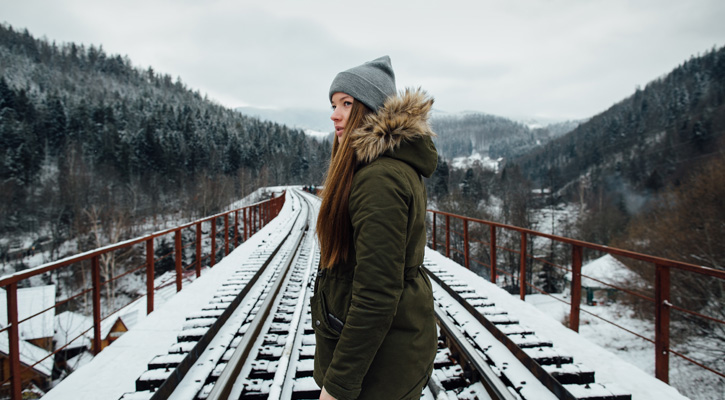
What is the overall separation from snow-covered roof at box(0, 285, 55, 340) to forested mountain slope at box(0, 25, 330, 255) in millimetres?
15126

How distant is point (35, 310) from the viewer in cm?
2031

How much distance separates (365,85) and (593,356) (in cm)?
383

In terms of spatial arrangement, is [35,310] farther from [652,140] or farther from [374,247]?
[652,140]

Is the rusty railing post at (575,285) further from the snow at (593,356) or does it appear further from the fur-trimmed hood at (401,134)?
the fur-trimmed hood at (401,134)

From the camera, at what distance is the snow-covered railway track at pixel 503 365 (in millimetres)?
2744

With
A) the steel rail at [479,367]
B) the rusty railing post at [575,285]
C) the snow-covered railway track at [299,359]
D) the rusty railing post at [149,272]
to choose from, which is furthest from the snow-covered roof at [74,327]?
the rusty railing post at [575,285]

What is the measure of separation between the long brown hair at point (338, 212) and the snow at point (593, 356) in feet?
10.2

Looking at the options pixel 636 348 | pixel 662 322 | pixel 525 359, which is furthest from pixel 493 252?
pixel 636 348

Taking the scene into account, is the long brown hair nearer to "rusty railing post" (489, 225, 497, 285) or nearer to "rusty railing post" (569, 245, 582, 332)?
"rusty railing post" (569, 245, 582, 332)

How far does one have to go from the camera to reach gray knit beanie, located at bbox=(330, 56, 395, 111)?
1.25 m

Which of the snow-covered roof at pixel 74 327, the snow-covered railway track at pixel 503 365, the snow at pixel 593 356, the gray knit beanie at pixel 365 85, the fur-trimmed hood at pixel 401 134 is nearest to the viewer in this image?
the fur-trimmed hood at pixel 401 134

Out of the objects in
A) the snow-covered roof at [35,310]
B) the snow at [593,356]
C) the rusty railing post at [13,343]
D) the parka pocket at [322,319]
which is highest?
the parka pocket at [322,319]

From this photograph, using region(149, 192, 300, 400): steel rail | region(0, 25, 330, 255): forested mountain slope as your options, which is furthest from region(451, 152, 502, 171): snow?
region(149, 192, 300, 400): steel rail

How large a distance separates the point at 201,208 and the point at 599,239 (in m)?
53.0
